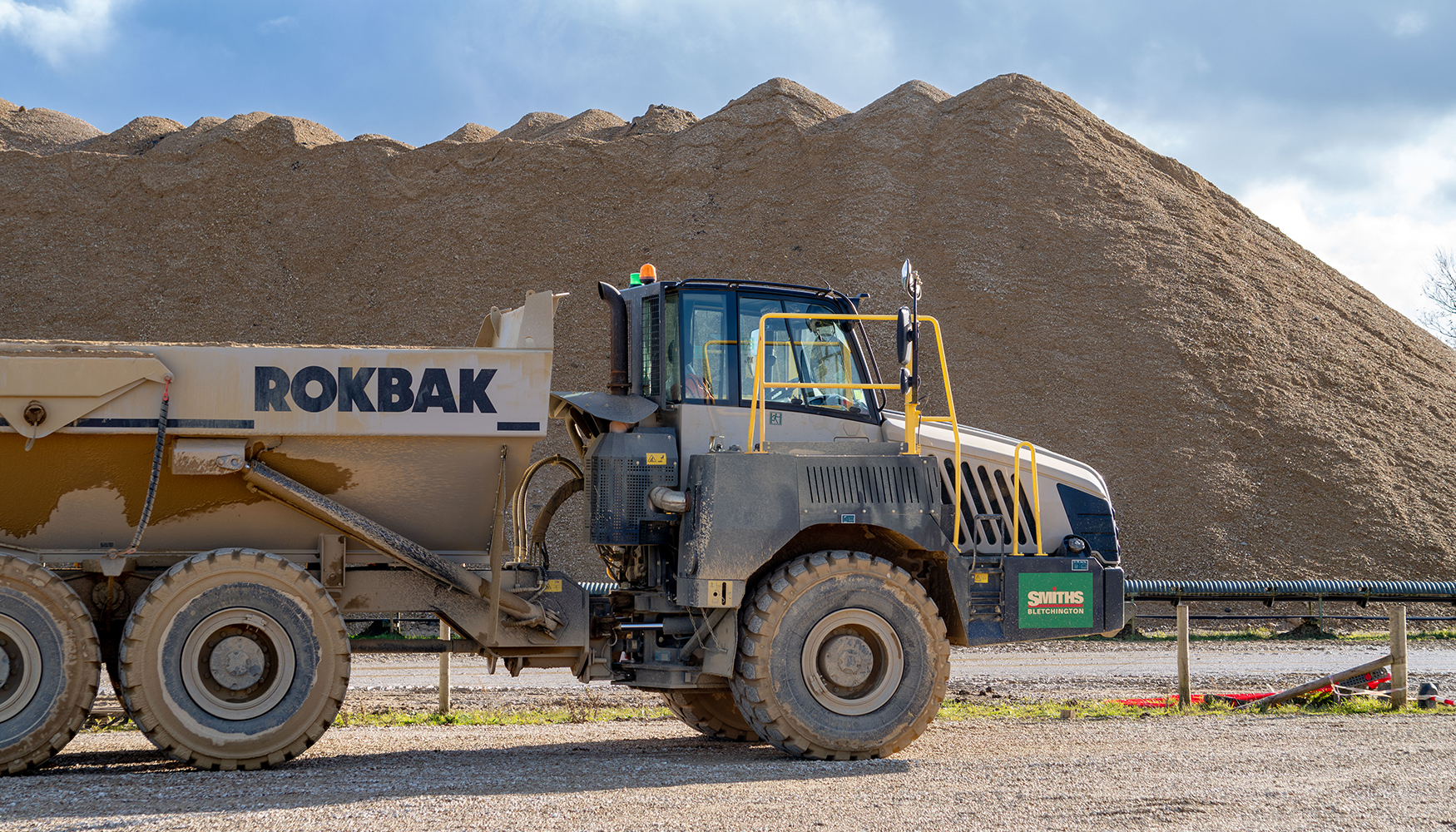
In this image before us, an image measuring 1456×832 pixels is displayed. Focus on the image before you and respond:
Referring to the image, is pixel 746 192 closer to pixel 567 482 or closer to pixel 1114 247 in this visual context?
pixel 1114 247

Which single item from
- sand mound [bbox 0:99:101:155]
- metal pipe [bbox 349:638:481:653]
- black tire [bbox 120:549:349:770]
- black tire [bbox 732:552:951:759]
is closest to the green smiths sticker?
black tire [bbox 732:552:951:759]

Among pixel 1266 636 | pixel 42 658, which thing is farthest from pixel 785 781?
pixel 1266 636

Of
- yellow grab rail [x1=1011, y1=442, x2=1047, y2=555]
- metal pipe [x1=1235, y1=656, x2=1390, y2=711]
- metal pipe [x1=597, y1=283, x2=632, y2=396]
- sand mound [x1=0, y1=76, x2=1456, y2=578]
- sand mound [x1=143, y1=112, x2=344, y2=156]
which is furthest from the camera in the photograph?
sand mound [x1=143, y1=112, x2=344, y2=156]

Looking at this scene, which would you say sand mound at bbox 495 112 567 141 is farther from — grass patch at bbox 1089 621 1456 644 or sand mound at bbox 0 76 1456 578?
grass patch at bbox 1089 621 1456 644

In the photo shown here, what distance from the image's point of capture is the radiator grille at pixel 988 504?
8.20m

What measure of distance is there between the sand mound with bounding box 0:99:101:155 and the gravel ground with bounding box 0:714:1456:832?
45029 mm

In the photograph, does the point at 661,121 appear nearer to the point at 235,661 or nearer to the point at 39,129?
the point at 39,129

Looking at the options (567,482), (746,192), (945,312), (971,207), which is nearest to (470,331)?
(746,192)

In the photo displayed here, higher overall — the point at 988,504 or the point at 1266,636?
the point at 988,504

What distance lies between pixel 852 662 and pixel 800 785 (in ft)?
3.94

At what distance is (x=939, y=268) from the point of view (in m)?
33.6

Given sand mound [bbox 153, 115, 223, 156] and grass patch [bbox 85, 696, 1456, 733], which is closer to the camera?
grass patch [bbox 85, 696, 1456, 733]

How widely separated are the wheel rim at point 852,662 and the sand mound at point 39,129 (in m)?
46.4

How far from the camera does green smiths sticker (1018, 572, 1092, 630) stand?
26.2ft
